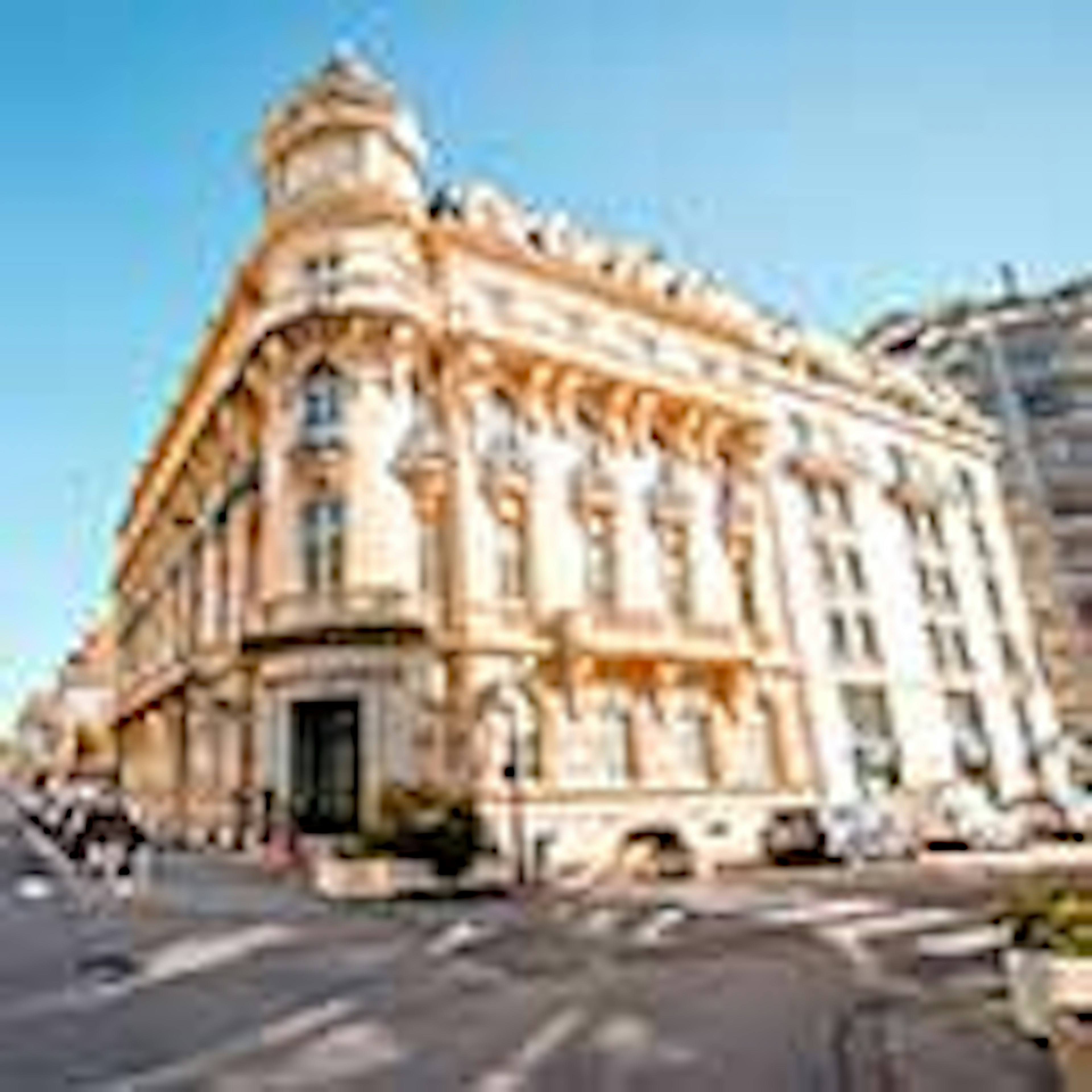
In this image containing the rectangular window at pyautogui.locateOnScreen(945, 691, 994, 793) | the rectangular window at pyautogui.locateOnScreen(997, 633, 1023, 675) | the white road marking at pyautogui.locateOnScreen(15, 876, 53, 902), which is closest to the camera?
the white road marking at pyautogui.locateOnScreen(15, 876, 53, 902)

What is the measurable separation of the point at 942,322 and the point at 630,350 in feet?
130

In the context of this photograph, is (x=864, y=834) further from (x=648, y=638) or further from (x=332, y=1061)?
(x=332, y=1061)

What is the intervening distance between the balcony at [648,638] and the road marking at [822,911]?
11.0 metres

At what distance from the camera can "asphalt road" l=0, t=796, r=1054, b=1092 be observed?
8.16m

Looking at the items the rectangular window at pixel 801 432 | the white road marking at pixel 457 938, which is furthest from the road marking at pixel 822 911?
the rectangular window at pixel 801 432

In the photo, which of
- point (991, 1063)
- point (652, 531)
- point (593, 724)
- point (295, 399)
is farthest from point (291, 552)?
point (991, 1063)

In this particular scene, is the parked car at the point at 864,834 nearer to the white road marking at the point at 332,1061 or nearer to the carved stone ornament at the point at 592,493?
the carved stone ornament at the point at 592,493

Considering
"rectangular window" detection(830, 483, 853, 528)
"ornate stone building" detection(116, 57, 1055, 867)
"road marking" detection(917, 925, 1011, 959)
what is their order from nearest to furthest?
"road marking" detection(917, 925, 1011, 959) < "ornate stone building" detection(116, 57, 1055, 867) < "rectangular window" detection(830, 483, 853, 528)

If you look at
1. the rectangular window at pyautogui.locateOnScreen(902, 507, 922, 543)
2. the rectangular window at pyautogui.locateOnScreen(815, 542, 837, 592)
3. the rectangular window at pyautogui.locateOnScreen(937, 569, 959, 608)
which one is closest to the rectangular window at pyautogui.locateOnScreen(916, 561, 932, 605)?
the rectangular window at pyautogui.locateOnScreen(937, 569, 959, 608)

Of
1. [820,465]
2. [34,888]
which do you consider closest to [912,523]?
[820,465]

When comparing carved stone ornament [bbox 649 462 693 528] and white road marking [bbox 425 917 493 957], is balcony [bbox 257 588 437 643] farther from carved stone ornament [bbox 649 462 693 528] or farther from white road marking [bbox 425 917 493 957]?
white road marking [bbox 425 917 493 957]

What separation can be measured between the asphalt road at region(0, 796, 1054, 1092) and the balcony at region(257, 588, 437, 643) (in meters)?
10.2

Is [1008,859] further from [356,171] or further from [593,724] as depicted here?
[356,171]

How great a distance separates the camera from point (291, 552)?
27922mm
